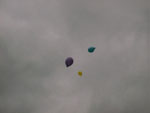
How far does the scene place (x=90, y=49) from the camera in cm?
7838

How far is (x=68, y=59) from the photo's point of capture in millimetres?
76250

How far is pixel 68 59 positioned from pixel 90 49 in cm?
817
